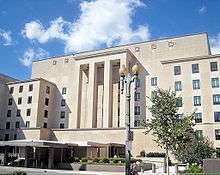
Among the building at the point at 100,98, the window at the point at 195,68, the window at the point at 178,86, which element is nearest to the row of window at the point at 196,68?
the window at the point at 195,68

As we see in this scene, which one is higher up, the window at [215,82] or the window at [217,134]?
the window at [215,82]

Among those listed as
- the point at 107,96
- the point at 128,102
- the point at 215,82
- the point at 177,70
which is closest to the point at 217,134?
the point at 215,82

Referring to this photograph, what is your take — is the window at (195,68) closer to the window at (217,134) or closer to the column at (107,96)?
the window at (217,134)

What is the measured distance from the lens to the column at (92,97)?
66000mm

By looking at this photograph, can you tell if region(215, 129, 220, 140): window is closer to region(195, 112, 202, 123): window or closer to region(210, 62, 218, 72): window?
region(195, 112, 202, 123): window

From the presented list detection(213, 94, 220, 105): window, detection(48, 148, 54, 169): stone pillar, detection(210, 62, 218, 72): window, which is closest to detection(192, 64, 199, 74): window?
detection(210, 62, 218, 72): window

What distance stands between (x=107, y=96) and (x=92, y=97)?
4.00 m

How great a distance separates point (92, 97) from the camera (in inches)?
2650

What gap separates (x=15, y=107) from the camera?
73.9 meters

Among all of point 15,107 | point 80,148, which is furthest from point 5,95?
point 80,148

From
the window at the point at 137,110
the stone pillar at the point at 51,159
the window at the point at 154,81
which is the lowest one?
the stone pillar at the point at 51,159

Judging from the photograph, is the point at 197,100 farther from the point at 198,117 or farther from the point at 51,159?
the point at 51,159

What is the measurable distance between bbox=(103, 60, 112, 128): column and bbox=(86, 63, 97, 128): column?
10.1ft

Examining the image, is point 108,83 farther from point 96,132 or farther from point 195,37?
point 195,37
